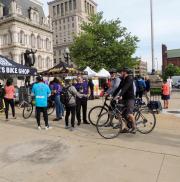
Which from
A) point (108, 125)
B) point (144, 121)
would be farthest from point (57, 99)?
point (144, 121)

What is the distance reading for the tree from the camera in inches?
1569

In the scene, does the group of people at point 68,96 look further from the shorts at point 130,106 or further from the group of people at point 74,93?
the shorts at point 130,106

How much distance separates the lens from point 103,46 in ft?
135

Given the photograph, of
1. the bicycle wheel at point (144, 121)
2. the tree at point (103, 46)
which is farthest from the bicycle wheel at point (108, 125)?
the tree at point (103, 46)

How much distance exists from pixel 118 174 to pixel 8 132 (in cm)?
496

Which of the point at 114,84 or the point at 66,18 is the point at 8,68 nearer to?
the point at 114,84

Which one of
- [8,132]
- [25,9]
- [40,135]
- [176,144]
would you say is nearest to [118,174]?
[176,144]

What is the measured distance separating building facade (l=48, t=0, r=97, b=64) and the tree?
77.0m

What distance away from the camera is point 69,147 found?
268 inches

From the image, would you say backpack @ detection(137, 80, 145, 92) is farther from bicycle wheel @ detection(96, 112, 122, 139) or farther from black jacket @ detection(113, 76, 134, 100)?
black jacket @ detection(113, 76, 134, 100)

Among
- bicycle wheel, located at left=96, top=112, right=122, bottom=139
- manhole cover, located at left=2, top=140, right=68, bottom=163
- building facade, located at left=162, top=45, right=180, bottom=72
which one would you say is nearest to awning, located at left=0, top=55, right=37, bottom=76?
manhole cover, located at left=2, top=140, right=68, bottom=163

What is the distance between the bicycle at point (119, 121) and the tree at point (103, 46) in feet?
104

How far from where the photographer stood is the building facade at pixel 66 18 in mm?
120188

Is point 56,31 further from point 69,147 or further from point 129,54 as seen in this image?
point 69,147
